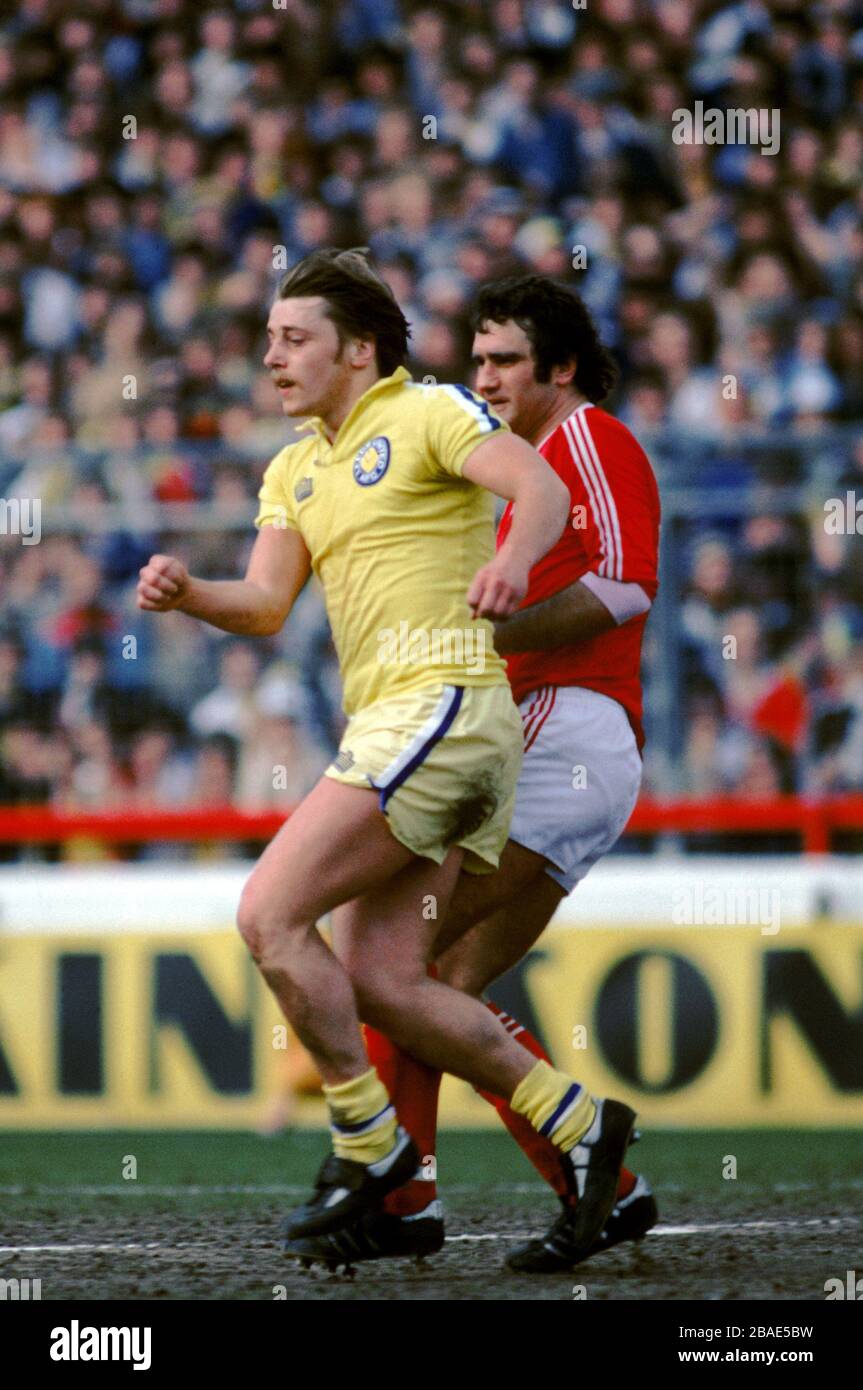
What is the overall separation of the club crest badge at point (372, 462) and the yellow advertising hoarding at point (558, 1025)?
435cm

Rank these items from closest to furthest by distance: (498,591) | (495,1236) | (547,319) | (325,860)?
1. (498,591)
2. (325,860)
3. (547,319)
4. (495,1236)

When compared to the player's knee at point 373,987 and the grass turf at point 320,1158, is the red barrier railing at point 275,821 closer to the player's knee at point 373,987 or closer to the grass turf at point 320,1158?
the grass turf at point 320,1158

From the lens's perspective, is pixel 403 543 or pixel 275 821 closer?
pixel 403 543

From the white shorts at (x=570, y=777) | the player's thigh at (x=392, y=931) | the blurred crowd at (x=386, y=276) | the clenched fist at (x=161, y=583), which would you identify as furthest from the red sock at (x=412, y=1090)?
the blurred crowd at (x=386, y=276)

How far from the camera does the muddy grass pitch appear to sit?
472 cm

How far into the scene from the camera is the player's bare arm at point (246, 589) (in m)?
4.52

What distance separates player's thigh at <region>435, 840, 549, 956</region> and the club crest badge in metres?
0.92

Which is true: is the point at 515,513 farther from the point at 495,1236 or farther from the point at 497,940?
the point at 495,1236

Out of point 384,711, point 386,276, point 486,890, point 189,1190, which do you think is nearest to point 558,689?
point 486,890

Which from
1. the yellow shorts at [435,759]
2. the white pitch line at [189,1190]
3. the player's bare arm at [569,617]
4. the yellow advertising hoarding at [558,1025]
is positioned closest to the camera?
the yellow shorts at [435,759]

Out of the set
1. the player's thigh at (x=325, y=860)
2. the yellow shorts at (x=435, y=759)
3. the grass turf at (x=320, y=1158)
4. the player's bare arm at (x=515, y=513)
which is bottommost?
the grass turf at (x=320, y=1158)

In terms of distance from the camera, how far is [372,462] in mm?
4773

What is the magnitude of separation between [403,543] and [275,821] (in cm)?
457
